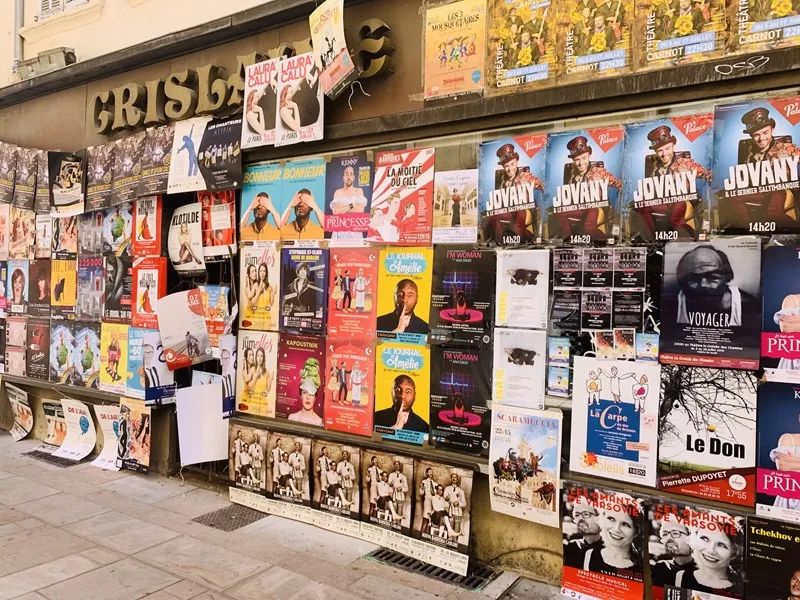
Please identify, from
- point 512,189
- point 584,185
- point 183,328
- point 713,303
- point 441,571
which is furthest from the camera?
point 183,328

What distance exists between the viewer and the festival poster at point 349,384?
16.6 ft

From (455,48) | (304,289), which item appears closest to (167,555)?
(304,289)

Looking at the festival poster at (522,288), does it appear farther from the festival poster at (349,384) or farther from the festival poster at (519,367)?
the festival poster at (349,384)

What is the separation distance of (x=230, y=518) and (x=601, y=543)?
3.34m

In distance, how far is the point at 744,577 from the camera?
11.4 ft

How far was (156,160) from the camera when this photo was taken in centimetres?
652

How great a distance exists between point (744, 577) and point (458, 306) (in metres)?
2.48

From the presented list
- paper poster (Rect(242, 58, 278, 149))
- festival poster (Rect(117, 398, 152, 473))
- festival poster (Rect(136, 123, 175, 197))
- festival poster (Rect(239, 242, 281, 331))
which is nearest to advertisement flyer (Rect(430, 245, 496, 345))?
festival poster (Rect(239, 242, 281, 331))

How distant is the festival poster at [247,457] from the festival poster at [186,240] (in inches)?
71.7

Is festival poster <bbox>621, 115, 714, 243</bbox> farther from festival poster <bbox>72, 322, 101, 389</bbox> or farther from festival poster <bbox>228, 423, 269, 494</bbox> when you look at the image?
festival poster <bbox>72, 322, 101, 389</bbox>

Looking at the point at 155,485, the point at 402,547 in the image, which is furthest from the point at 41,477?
the point at 402,547

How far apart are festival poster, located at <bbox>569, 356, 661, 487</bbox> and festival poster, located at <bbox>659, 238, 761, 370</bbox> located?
0.25 m

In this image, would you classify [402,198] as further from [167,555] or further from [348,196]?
[167,555]

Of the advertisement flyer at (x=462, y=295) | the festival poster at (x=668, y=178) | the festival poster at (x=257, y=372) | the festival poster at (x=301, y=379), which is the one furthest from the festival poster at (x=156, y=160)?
the festival poster at (x=668, y=178)
